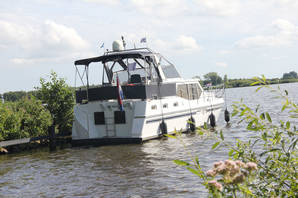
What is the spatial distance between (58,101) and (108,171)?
8.95m

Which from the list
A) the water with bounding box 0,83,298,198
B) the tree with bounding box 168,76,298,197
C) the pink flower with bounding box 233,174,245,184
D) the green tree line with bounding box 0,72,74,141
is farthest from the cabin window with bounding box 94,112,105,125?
the pink flower with bounding box 233,174,245,184

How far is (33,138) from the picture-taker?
17.5m

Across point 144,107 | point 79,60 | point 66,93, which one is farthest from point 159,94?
point 66,93

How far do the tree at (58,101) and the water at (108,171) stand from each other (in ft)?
9.64

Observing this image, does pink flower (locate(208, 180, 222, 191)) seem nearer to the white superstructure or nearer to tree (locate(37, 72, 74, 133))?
the white superstructure

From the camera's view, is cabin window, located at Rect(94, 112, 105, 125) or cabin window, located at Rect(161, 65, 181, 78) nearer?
cabin window, located at Rect(94, 112, 105, 125)

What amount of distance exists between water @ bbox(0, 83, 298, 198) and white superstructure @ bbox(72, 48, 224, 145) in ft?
2.59

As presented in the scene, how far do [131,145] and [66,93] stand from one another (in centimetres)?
578

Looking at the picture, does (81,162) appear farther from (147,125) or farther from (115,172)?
(147,125)

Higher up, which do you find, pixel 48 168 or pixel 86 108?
pixel 86 108

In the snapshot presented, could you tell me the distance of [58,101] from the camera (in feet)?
64.0

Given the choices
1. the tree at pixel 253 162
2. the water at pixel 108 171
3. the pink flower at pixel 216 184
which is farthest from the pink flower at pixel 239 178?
the water at pixel 108 171

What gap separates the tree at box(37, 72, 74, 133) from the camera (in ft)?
63.7

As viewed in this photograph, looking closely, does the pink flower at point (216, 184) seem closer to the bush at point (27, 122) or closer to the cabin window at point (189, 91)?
the cabin window at point (189, 91)
